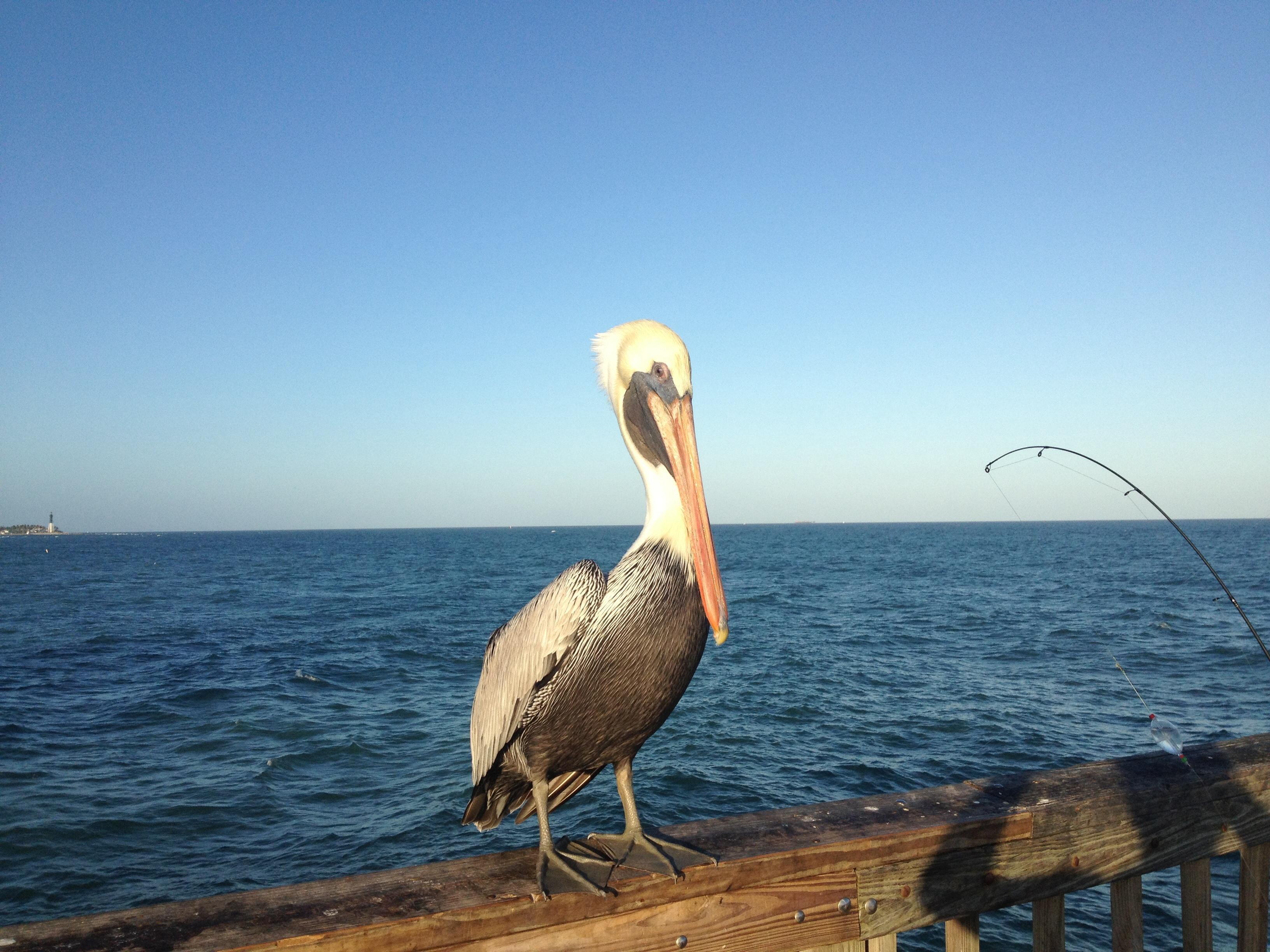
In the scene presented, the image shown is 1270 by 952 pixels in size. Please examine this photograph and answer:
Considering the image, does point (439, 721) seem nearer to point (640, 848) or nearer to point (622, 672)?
point (622, 672)

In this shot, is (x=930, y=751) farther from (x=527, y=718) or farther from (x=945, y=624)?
(x=945, y=624)

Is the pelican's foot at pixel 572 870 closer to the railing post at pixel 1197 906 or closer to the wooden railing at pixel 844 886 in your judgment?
the wooden railing at pixel 844 886

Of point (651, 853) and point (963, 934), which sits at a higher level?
point (651, 853)

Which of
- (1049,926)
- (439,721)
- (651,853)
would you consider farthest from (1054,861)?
(439,721)

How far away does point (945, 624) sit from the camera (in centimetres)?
2348

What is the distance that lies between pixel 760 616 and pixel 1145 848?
24.2 m

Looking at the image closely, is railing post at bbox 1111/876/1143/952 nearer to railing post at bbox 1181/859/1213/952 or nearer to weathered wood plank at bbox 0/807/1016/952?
railing post at bbox 1181/859/1213/952

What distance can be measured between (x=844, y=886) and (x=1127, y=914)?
797 mm

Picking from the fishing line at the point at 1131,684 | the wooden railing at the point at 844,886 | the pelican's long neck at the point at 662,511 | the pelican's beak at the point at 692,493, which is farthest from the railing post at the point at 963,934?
the fishing line at the point at 1131,684

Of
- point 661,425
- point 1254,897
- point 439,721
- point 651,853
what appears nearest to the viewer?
point 651,853

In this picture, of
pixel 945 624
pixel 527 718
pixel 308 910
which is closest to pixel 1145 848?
pixel 527 718

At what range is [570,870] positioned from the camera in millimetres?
1670

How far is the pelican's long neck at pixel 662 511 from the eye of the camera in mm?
2215

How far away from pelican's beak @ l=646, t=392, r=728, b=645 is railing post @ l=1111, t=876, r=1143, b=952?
1106 millimetres
